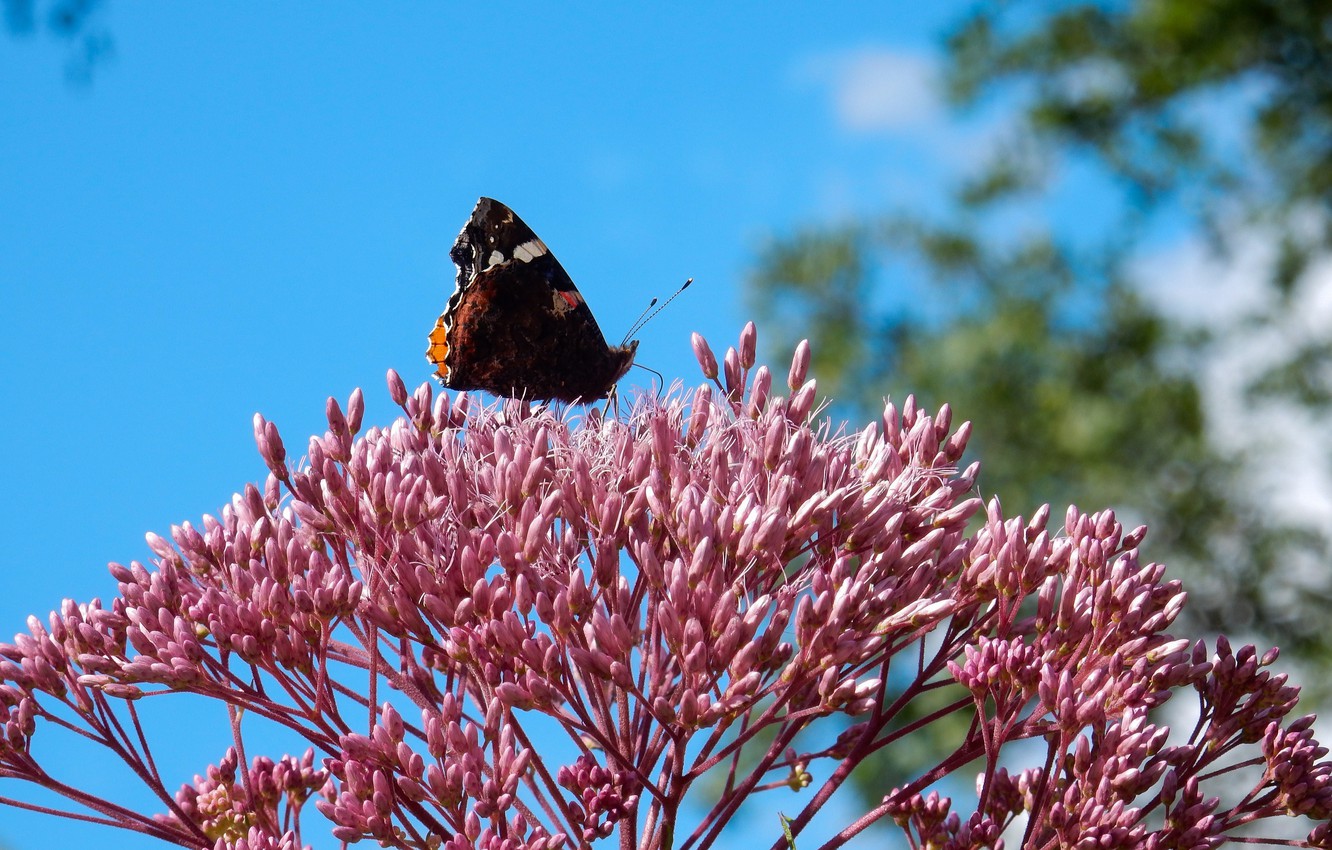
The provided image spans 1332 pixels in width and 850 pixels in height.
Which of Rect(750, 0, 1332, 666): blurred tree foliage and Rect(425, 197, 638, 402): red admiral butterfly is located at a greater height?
Rect(750, 0, 1332, 666): blurred tree foliage

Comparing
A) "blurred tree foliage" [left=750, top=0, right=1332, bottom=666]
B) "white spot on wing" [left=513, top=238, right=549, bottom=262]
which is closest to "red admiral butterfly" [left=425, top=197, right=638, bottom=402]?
"white spot on wing" [left=513, top=238, right=549, bottom=262]

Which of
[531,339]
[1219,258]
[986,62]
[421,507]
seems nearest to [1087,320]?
[1219,258]

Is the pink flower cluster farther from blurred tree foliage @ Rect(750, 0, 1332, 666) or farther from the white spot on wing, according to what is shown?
blurred tree foliage @ Rect(750, 0, 1332, 666)

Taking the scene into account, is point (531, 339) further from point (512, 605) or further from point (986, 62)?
point (986, 62)

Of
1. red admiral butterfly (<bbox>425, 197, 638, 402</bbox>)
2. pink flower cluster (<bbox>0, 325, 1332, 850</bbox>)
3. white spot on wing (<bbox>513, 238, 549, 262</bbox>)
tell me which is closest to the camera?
pink flower cluster (<bbox>0, 325, 1332, 850</bbox>)

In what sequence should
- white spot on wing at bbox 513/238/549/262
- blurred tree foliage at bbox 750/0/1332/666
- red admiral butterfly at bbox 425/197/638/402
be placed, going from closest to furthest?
red admiral butterfly at bbox 425/197/638/402, white spot on wing at bbox 513/238/549/262, blurred tree foliage at bbox 750/0/1332/666

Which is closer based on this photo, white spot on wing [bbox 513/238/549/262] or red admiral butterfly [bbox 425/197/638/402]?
red admiral butterfly [bbox 425/197/638/402]

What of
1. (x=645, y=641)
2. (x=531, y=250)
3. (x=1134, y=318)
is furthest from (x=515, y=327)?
(x=1134, y=318)

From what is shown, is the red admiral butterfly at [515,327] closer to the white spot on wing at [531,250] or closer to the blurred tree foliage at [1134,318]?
the white spot on wing at [531,250]
